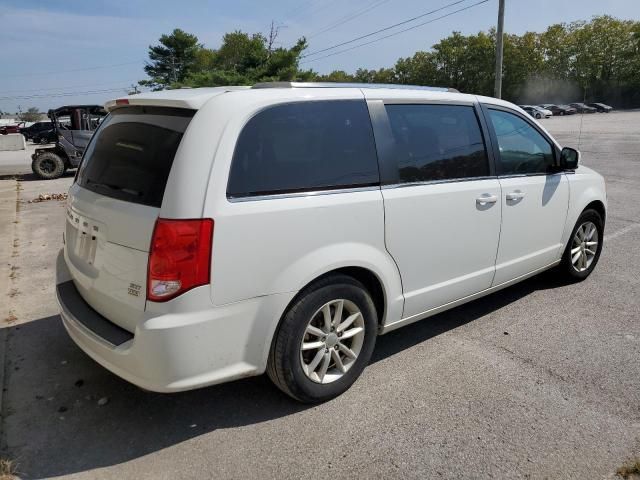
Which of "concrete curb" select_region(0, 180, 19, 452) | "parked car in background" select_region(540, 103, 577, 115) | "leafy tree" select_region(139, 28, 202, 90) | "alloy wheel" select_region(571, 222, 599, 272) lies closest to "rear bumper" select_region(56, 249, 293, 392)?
"concrete curb" select_region(0, 180, 19, 452)

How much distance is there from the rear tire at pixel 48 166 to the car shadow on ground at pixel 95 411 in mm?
12492

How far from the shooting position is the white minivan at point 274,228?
247 centimetres

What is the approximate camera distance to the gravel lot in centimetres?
254

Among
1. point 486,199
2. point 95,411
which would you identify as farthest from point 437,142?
point 95,411

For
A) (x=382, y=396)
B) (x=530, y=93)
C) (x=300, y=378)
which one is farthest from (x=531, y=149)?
(x=530, y=93)

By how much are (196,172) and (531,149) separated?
2953 mm

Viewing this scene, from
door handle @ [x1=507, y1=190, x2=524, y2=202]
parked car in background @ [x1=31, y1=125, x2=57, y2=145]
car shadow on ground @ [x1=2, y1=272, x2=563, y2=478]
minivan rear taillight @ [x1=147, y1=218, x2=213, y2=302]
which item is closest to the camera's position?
minivan rear taillight @ [x1=147, y1=218, x2=213, y2=302]

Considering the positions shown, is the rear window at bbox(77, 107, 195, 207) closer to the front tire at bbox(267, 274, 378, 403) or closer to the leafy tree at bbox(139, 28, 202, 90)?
the front tire at bbox(267, 274, 378, 403)

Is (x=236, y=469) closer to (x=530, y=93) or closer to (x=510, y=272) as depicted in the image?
(x=510, y=272)

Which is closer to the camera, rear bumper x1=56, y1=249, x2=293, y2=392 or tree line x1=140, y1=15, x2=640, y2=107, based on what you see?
rear bumper x1=56, y1=249, x2=293, y2=392

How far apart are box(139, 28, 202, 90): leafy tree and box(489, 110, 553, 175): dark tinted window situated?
57914 mm

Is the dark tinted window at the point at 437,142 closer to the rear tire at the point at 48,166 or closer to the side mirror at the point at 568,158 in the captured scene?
the side mirror at the point at 568,158

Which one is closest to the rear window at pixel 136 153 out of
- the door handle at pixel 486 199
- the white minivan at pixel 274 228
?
the white minivan at pixel 274 228

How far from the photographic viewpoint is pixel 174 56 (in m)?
59.5
